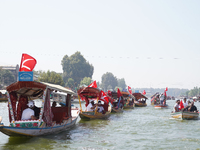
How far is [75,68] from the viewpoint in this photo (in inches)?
5079

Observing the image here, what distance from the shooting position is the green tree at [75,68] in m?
129

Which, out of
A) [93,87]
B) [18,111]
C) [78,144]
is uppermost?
[93,87]

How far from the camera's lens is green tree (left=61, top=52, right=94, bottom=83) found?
424 feet

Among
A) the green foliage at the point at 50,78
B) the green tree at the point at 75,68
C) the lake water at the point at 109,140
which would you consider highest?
the green tree at the point at 75,68

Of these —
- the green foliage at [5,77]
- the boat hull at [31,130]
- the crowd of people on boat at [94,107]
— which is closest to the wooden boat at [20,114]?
the boat hull at [31,130]

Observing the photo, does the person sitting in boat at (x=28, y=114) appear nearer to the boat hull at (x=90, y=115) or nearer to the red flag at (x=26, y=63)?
the red flag at (x=26, y=63)

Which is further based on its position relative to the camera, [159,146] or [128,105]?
[128,105]

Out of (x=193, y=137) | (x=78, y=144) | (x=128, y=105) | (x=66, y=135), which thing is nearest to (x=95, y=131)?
(x=66, y=135)

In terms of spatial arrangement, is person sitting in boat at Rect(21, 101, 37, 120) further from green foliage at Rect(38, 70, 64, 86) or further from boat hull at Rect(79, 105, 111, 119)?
green foliage at Rect(38, 70, 64, 86)

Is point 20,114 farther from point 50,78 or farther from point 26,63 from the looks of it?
point 50,78

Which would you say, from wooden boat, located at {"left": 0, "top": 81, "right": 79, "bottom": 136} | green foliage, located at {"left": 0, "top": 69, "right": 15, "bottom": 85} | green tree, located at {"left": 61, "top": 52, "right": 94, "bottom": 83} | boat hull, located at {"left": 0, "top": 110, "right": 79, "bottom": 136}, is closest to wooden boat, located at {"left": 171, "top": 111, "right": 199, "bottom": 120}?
boat hull, located at {"left": 0, "top": 110, "right": 79, "bottom": 136}

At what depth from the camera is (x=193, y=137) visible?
14484 mm

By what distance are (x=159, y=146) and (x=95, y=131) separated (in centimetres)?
504

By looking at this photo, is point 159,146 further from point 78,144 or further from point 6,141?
point 6,141
